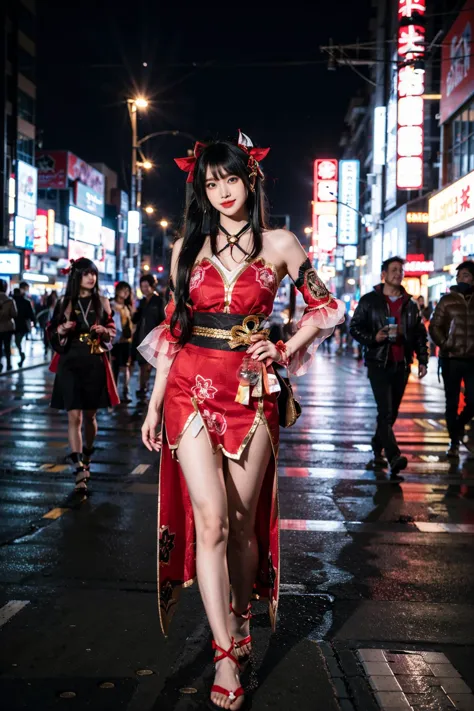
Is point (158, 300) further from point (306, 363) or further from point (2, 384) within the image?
point (306, 363)

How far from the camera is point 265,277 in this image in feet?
11.9

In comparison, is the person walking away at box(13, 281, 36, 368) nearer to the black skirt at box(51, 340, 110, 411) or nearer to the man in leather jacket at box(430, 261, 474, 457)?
the man in leather jacket at box(430, 261, 474, 457)

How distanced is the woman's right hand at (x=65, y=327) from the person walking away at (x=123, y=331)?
7449mm

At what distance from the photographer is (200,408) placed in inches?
139

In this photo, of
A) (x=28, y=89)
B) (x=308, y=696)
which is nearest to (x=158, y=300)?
(x=308, y=696)

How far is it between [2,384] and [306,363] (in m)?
15.2

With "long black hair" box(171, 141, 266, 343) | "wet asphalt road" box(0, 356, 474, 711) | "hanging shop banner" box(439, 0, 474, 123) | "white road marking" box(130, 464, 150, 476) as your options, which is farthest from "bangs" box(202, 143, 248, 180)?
"hanging shop banner" box(439, 0, 474, 123)

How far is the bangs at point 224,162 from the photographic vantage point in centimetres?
366

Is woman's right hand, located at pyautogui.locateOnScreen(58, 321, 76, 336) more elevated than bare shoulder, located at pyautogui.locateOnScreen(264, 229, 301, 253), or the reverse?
bare shoulder, located at pyautogui.locateOnScreen(264, 229, 301, 253)

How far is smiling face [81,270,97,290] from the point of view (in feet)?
25.0

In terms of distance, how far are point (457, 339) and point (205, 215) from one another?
6.51 metres

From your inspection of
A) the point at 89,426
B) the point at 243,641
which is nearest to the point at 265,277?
the point at 243,641

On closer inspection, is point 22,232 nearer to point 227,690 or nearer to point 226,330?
point 226,330

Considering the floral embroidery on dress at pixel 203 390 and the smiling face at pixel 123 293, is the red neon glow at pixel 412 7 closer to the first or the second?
the smiling face at pixel 123 293
